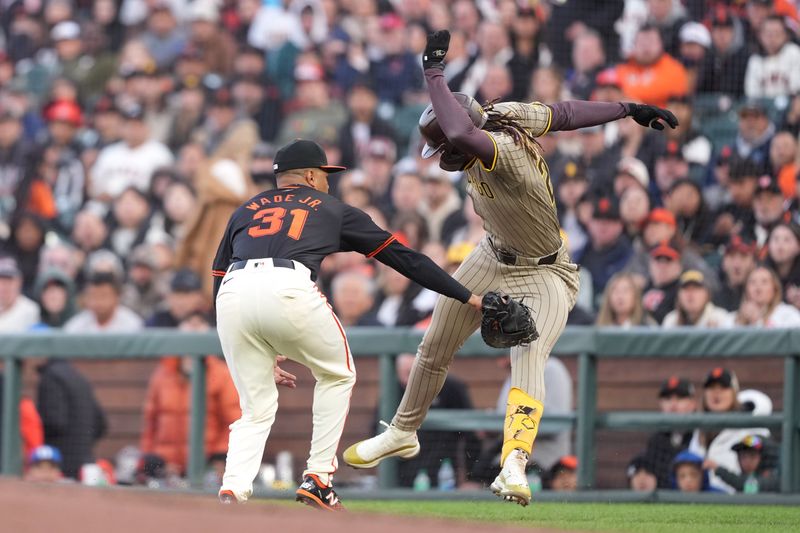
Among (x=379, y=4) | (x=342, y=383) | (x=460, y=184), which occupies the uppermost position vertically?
(x=379, y=4)

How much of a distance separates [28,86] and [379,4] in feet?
13.1

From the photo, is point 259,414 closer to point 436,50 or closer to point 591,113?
point 436,50

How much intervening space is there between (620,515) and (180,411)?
146 inches

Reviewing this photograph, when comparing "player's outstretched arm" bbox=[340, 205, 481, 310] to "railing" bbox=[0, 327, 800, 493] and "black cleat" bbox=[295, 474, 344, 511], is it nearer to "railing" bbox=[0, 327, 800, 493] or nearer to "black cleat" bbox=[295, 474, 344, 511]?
"black cleat" bbox=[295, 474, 344, 511]

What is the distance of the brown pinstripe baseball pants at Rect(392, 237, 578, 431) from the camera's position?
6434mm

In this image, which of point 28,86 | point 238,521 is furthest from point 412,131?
point 238,521

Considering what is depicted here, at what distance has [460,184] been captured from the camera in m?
11.0

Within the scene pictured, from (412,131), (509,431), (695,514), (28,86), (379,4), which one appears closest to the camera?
(509,431)

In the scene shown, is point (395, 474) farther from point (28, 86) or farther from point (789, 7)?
point (28, 86)

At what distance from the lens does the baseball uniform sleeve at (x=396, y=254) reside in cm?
622

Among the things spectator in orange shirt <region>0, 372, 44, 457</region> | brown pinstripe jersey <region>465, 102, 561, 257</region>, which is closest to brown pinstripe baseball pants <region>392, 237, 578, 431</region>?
brown pinstripe jersey <region>465, 102, 561, 257</region>

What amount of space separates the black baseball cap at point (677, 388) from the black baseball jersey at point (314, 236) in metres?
2.81

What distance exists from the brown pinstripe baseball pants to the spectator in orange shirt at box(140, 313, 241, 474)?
2.90 meters

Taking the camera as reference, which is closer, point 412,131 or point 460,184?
point 460,184
